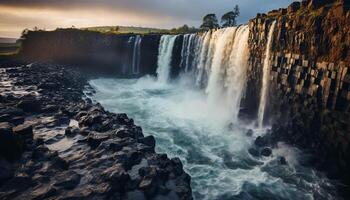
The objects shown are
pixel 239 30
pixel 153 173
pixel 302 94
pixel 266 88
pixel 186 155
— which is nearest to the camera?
pixel 153 173

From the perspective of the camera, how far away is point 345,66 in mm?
16344

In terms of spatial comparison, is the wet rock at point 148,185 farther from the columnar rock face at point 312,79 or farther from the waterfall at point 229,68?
the waterfall at point 229,68

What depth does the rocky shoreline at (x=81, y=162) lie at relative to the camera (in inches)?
423

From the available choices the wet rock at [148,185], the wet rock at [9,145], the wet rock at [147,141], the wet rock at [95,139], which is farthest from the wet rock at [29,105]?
the wet rock at [148,185]

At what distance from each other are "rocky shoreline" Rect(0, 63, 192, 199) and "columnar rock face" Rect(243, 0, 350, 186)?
404 inches

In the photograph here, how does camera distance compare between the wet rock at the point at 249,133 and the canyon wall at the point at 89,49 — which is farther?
the canyon wall at the point at 89,49

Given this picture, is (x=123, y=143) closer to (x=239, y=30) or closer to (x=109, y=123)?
(x=109, y=123)

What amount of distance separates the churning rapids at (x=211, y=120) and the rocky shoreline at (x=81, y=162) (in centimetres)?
368

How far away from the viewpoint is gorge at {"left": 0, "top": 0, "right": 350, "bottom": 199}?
16.3m

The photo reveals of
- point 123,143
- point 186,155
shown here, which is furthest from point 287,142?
point 123,143

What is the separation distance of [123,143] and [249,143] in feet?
38.2

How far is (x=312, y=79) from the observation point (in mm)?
19781

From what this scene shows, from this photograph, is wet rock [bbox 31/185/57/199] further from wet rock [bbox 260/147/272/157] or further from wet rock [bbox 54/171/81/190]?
wet rock [bbox 260/147/272/157]

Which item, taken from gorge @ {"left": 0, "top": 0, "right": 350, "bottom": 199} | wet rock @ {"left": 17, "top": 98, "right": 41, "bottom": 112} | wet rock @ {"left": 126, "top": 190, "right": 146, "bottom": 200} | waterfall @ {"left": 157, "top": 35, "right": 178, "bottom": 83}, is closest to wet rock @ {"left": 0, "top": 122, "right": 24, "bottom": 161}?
wet rock @ {"left": 126, "top": 190, "right": 146, "bottom": 200}
